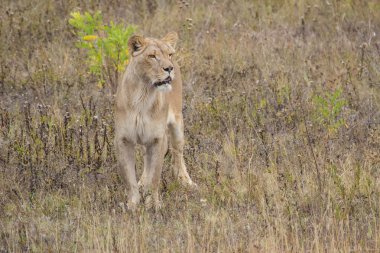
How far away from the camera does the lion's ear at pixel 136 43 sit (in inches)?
309

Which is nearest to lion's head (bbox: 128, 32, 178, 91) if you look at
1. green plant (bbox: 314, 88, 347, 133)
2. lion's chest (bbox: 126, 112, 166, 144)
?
lion's chest (bbox: 126, 112, 166, 144)

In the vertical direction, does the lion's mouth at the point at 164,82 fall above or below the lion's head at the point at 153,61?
below

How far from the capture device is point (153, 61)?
772cm

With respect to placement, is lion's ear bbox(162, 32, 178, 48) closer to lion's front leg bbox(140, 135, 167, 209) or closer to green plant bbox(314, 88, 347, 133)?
lion's front leg bbox(140, 135, 167, 209)

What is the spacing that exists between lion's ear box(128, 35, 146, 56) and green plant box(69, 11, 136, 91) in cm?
204

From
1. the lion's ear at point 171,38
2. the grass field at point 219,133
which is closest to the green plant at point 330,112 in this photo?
the grass field at point 219,133

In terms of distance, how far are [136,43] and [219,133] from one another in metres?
1.93

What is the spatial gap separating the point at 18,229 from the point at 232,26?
249 inches

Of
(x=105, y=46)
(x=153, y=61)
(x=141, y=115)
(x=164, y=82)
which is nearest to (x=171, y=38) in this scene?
(x=153, y=61)

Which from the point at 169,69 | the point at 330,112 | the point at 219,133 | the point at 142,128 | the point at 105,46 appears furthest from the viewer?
the point at 105,46

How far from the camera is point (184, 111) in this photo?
1014 cm

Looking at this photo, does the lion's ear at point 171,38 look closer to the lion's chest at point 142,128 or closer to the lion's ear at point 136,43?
the lion's ear at point 136,43

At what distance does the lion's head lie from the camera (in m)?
7.65

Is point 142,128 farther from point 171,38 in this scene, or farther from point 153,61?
point 171,38
